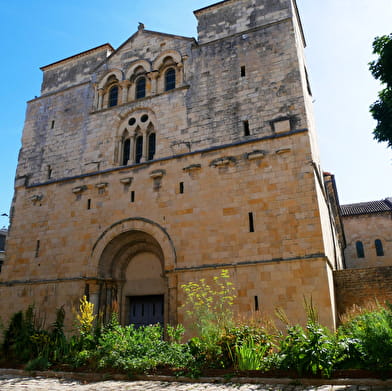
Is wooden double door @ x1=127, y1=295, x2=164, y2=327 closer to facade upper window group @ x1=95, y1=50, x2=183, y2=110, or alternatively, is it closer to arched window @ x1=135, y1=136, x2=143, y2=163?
arched window @ x1=135, y1=136, x2=143, y2=163

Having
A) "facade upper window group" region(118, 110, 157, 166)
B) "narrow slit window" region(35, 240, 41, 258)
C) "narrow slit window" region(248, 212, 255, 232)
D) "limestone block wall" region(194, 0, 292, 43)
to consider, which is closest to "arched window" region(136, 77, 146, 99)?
"facade upper window group" region(118, 110, 157, 166)

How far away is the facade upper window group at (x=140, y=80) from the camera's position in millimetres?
16125

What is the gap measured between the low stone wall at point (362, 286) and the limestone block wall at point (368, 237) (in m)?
19.8

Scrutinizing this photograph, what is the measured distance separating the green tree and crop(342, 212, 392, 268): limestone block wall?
20.6m

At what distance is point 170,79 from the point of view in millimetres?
16250

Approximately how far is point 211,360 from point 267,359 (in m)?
1.23

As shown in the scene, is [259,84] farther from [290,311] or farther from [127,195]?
[290,311]

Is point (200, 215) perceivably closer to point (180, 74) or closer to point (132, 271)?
point (132, 271)

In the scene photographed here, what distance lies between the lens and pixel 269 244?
11727 mm

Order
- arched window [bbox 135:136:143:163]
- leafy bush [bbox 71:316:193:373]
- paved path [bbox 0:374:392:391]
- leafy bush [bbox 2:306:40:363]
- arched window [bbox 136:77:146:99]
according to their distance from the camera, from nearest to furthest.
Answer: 1. paved path [bbox 0:374:392:391]
2. leafy bush [bbox 71:316:193:373]
3. leafy bush [bbox 2:306:40:363]
4. arched window [bbox 135:136:143:163]
5. arched window [bbox 136:77:146:99]

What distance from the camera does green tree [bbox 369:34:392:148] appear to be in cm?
1111

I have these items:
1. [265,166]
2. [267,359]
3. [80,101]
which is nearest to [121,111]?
[80,101]

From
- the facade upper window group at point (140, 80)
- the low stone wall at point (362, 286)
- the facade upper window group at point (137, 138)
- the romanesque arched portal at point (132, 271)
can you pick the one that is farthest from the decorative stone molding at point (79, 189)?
the low stone wall at point (362, 286)

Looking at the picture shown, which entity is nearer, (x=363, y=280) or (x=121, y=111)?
(x=363, y=280)
